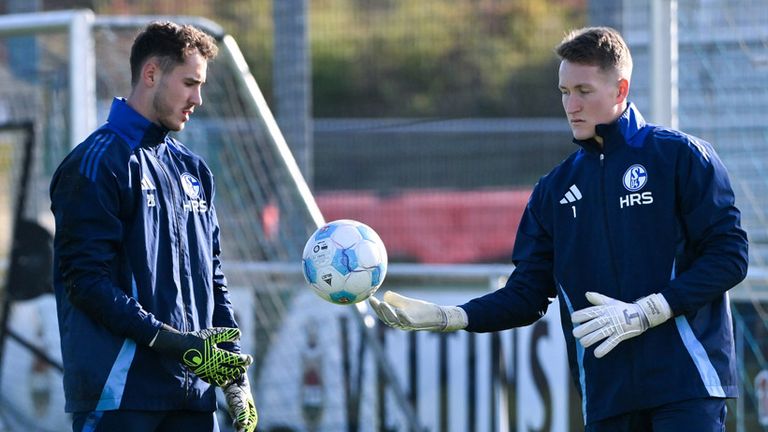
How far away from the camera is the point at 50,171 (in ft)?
24.7

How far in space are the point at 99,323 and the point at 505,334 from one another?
3.21 m

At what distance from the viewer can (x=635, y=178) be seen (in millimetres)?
4145

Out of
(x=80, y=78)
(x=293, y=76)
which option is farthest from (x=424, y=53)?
(x=80, y=78)

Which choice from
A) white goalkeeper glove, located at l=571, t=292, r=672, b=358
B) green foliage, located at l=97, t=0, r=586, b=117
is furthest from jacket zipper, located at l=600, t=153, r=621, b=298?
green foliage, located at l=97, t=0, r=586, b=117

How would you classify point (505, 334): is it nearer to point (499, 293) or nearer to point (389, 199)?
point (499, 293)

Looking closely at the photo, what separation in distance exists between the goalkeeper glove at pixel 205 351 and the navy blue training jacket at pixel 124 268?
0.05m

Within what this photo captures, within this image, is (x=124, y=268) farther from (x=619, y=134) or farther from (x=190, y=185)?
(x=619, y=134)

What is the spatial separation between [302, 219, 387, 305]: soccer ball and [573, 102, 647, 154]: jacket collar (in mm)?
954

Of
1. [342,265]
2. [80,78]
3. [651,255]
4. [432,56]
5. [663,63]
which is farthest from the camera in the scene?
[432,56]

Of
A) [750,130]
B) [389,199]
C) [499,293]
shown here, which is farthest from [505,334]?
[389,199]

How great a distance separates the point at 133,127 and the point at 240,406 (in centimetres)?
106

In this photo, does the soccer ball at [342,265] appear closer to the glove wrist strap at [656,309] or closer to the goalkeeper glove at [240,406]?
the goalkeeper glove at [240,406]

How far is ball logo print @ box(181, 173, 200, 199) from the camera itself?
4.34m

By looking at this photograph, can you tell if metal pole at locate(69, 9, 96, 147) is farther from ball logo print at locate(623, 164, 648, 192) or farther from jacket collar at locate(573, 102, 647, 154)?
ball logo print at locate(623, 164, 648, 192)
